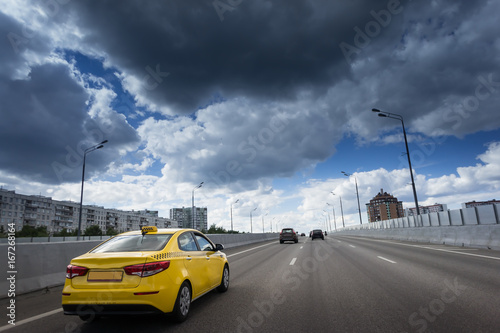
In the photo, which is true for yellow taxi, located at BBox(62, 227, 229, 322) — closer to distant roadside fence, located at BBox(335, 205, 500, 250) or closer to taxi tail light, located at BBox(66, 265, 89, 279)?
taxi tail light, located at BBox(66, 265, 89, 279)

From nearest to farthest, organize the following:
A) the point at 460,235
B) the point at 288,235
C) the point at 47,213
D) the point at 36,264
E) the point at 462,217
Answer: the point at 36,264 → the point at 460,235 → the point at 462,217 → the point at 288,235 → the point at 47,213

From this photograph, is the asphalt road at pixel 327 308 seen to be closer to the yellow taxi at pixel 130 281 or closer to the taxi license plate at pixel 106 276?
the yellow taxi at pixel 130 281

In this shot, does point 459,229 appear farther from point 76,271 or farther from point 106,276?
point 76,271

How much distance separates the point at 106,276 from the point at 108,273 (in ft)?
0.14

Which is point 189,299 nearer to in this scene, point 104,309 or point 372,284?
point 104,309

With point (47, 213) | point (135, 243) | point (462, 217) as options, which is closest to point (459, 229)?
point (462, 217)

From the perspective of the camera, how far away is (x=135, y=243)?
15.9ft

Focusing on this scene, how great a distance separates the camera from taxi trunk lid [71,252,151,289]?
3967 millimetres

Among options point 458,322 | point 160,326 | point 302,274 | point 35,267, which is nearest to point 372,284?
point 302,274

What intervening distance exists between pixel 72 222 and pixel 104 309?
11239 centimetres

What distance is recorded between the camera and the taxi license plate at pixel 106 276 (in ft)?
13.1

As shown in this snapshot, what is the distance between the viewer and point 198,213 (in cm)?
17762

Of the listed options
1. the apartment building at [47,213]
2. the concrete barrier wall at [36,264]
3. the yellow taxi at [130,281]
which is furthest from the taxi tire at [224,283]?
the apartment building at [47,213]

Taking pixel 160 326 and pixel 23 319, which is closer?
pixel 160 326
